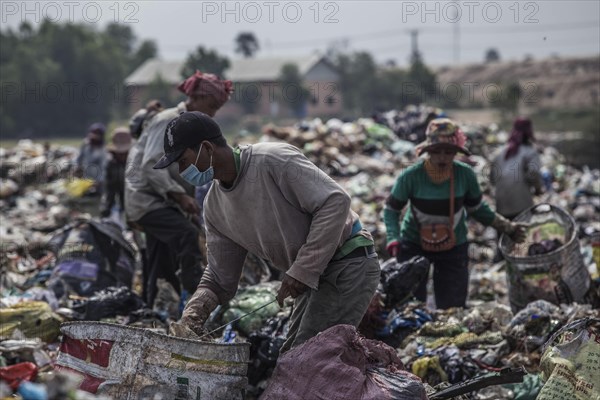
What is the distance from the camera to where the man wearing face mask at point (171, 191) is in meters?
5.82

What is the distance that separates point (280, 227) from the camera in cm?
367

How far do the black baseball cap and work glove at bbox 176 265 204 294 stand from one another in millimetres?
2457

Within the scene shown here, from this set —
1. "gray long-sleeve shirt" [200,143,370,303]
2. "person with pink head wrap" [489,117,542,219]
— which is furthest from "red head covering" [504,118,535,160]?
"gray long-sleeve shirt" [200,143,370,303]

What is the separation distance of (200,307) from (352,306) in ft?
2.27

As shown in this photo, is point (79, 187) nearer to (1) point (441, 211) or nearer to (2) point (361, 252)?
(1) point (441, 211)

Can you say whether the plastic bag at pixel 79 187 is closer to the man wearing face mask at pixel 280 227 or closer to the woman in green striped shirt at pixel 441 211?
the woman in green striped shirt at pixel 441 211

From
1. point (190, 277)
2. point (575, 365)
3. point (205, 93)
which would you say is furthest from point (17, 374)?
point (205, 93)

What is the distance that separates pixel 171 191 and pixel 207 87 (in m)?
0.76

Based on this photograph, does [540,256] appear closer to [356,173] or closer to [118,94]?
[356,173]

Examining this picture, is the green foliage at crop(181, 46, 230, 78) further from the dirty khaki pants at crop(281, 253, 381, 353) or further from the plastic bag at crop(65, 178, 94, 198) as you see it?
the dirty khaki pants at crop(281, 253, 381, 353)

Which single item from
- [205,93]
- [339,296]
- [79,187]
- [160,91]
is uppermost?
[205,93]

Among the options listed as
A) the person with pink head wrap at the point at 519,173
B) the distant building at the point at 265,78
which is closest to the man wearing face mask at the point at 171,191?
the person with pink head wrap at the point at 519,173

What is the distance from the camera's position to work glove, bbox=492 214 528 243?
573 cm

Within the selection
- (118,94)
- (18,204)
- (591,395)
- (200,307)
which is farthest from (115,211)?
(118,94)
